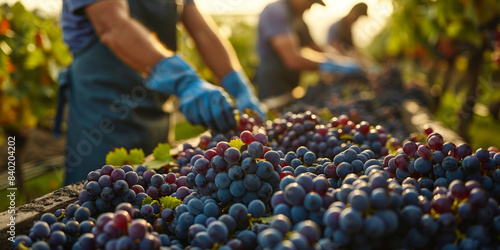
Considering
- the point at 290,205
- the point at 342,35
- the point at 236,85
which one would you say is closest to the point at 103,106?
the point at 236,85

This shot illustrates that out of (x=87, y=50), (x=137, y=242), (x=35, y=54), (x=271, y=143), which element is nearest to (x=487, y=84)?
(x=271, y=143)

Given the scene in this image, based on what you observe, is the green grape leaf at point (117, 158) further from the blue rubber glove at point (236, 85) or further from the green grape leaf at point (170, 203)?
the blue rubber glove at point (236, 85)

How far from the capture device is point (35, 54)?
3240 mm

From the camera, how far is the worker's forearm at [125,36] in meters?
1.80

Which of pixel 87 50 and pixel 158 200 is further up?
pixel 87 50

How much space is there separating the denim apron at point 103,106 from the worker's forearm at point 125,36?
0.33m

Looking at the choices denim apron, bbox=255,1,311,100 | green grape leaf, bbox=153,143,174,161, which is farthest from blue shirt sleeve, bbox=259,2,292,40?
green grape leaf, bbox=153,143,174,161

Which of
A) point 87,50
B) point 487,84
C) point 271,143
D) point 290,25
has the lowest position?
point 271,143

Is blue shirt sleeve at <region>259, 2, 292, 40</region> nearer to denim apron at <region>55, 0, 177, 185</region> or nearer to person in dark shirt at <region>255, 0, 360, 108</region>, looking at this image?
person in dark shirt at <region>255, 0, 360, 108</region>

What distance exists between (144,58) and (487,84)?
2883 mm

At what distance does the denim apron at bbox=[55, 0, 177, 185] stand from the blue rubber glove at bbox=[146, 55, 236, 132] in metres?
0.46

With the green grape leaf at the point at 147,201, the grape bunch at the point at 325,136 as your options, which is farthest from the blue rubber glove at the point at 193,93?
the green grape leaf at the point at 147,201

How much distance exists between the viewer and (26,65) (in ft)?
10.9

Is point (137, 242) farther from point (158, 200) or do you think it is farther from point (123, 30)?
point (123, 30)
